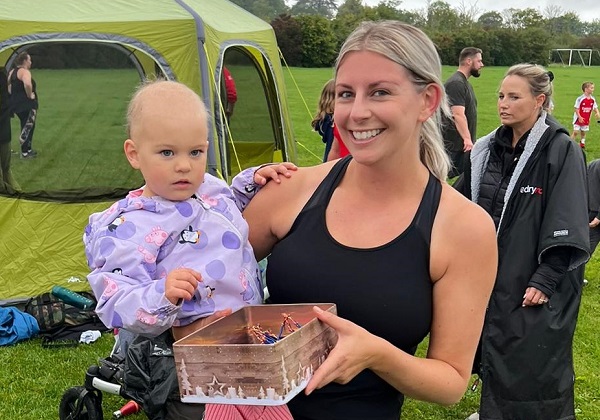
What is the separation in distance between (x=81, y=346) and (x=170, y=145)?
3.75 metres

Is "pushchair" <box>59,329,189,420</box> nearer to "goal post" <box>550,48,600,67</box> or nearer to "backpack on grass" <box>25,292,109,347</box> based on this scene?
"backpack on grass" <box>25,292,109,347</box>

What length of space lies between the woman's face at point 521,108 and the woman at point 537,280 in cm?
10

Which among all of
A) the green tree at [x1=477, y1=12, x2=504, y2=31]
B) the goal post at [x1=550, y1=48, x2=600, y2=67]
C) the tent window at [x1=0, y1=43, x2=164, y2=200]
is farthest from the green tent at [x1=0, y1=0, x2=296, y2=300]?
→ the green tree at [x1=477, y1=12, x2=504, y2=31]

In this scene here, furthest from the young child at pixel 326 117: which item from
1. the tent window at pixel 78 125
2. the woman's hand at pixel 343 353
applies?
the woman's hand at pixel 343 353

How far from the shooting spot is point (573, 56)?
2318 inches

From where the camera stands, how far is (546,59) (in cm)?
5225

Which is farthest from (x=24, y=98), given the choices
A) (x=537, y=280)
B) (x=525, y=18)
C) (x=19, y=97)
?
(x=525, y=18)

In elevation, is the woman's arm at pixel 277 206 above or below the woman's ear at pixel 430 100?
below

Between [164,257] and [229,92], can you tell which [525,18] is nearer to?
[229,92]

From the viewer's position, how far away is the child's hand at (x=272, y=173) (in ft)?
5.82

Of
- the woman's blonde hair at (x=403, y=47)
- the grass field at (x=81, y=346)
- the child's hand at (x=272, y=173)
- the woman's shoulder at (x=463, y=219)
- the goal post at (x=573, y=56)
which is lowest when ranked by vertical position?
the goal post at (x=573, y=56)

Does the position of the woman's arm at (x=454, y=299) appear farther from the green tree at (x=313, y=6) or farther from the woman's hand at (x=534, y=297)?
the green tree at (x=313, y=6)

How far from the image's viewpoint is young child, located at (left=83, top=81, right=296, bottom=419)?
5.33 ft

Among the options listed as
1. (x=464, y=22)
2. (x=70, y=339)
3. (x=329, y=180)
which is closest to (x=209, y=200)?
(x=329, y=180)
